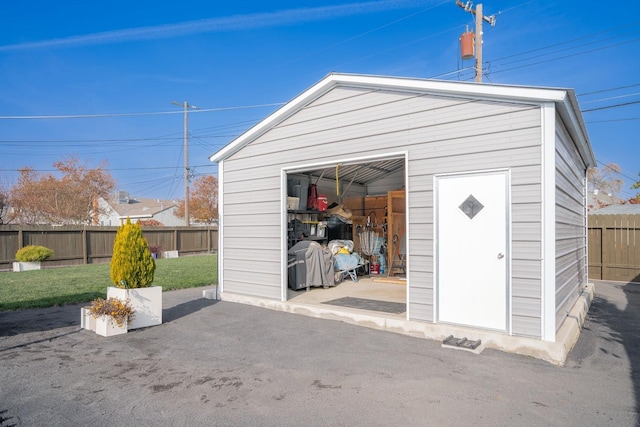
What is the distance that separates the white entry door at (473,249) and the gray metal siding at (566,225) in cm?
70

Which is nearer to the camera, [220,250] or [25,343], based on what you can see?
[25,343]

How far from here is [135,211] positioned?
3728 centimetres

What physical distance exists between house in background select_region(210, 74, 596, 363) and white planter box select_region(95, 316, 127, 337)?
2346 mm

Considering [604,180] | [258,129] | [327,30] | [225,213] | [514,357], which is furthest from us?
[604,180]

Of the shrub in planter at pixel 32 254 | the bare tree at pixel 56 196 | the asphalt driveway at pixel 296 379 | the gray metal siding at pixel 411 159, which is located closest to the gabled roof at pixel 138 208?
the bare tree at pixel 56 196

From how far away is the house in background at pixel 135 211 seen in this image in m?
34.6

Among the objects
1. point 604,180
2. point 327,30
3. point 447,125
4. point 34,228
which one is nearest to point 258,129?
point 447,125

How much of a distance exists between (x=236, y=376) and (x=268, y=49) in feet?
45.1

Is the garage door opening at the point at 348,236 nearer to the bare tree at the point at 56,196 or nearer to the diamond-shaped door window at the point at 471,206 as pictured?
the diamond-shaped door window at the point at 471,206

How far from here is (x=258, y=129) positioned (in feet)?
23.7

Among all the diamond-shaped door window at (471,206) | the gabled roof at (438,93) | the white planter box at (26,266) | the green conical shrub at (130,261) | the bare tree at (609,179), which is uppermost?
the bare tree at (609,179)

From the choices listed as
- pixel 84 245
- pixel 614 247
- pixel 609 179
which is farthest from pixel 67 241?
pixel 609 179

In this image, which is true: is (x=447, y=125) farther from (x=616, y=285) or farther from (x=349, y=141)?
(x=616, y=285)

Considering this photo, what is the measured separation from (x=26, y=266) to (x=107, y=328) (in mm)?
11082
